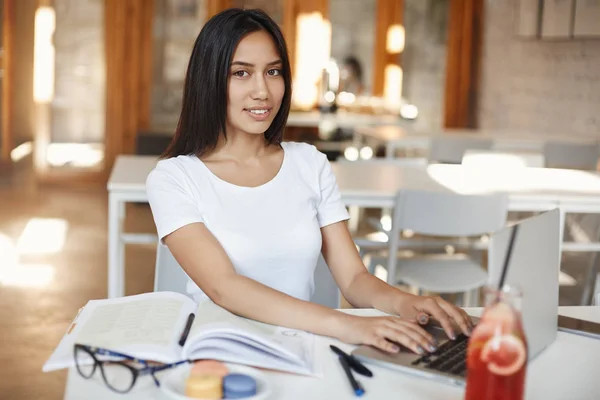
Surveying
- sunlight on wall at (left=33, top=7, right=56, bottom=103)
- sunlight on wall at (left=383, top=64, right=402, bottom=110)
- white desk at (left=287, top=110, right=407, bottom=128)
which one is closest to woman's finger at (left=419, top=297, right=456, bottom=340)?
white desk at (left=287, top=110, right=407, bottom=128)

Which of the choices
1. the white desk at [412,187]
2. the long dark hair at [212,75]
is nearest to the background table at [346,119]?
the white desk at [412,187]

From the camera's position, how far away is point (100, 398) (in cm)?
110

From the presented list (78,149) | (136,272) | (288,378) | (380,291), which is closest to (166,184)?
(380,291)

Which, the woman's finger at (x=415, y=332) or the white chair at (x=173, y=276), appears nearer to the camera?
the woman's finger at (x=415, y=332)

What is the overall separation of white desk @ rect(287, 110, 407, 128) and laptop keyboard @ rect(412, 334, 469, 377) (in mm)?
4994

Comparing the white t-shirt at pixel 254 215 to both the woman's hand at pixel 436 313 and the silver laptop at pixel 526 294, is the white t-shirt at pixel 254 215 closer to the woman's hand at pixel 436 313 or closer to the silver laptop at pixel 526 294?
the woman's hand at pixel 436 313

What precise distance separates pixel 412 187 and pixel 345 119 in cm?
333

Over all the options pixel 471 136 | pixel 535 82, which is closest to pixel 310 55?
pixel 535 82

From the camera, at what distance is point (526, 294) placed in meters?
1.15

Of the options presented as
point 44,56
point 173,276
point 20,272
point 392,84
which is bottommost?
point 20,272

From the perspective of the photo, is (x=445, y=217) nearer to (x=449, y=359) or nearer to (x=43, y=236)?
(x=449, y=359)

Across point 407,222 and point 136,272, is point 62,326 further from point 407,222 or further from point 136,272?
point 407,222

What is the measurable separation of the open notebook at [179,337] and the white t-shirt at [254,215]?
0.32 metres

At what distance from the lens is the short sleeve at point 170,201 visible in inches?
63.5
